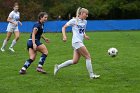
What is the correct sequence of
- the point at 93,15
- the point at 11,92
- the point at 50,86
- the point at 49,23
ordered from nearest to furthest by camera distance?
the point at 11,92, the point at 50,86, the point at 49,23, the point at 93,15

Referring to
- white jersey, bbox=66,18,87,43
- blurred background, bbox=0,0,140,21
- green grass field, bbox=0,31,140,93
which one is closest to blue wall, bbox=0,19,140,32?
blurred background, bbox=0,0,140,21

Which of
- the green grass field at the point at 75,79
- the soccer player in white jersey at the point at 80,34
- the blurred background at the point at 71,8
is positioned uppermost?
the soccer player in white jersey at the point at 80,34

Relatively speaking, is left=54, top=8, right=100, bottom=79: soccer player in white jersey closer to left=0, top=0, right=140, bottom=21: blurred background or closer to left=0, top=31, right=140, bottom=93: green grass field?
left=0, top=31, right=140, bottom=93: green grass field

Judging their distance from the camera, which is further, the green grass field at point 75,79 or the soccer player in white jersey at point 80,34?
the soccer player in white jersey at point 80,34

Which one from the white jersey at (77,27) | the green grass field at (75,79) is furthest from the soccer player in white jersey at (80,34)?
the green grass field at (75,79)

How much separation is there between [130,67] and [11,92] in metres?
Result: 5.44

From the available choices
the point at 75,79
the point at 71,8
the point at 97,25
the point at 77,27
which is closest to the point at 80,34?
the point at 77,27

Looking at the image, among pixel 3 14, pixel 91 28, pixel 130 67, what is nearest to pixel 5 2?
pixel 3 14

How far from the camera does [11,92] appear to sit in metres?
9.68

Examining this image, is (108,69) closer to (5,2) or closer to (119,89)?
(119,89)

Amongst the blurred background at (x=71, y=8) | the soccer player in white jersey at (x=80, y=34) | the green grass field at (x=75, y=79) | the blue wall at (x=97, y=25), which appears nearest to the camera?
the green grass field at (x=75, y=79)

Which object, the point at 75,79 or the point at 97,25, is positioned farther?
the point at 97,25

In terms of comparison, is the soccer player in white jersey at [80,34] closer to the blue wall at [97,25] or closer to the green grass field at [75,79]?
the green grass field at [75,79]

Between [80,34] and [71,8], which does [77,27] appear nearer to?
[80,34]
